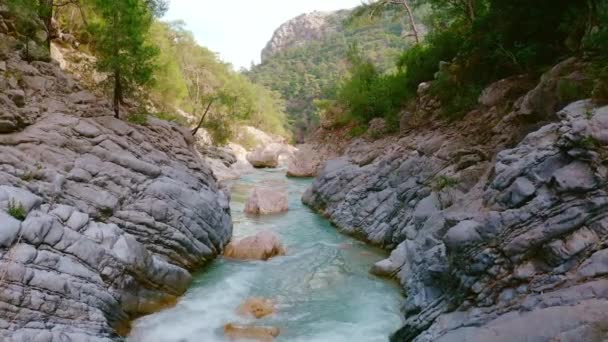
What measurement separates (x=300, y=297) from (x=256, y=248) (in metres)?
2.83

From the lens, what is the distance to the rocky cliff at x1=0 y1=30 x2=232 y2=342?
6.80 meters

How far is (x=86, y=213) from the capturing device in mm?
8922

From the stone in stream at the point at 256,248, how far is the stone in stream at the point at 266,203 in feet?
16.7

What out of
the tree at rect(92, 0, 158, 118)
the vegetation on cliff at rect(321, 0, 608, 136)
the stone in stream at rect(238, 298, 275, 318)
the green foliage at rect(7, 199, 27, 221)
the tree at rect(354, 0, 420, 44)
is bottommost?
the stone in stream at rect(238, 298, 275, 318)

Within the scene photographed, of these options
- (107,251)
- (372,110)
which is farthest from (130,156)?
(372,110)

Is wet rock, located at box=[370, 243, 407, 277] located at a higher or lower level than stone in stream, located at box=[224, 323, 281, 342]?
lower

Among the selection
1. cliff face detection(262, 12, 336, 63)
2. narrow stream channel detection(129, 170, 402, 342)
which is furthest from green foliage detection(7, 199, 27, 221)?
cliff face detection(262, 12, 336, 63)

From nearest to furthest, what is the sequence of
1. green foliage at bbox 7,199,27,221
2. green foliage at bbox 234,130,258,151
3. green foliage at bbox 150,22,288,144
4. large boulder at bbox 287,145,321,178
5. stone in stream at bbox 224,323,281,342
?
green foliage at bbox 7,199,27,221 < stone in stream at bbox 224,323,281,342 < green foliage at bbox 150,22,288,144 < large boulder at bbox 287,145,321,178 < green foliage at bbox 234,130,258,151

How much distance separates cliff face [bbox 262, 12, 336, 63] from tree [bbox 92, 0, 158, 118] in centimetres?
12798

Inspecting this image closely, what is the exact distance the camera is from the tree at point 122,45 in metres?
12.4

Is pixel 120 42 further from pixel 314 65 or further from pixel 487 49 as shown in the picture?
pixel 314 65

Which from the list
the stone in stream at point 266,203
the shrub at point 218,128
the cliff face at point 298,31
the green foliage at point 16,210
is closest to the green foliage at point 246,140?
the shrub at point 218,128

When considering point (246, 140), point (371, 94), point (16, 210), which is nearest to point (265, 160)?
point (246, 140)

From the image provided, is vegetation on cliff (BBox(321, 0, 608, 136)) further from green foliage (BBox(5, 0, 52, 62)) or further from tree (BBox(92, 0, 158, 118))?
green foliage (BBox(5, 0, 52, 62))
